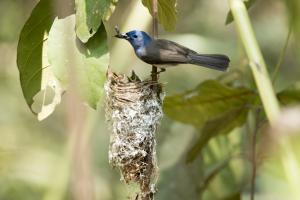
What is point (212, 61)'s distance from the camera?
297 cm

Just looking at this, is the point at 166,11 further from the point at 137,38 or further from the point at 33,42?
the point at 137,38

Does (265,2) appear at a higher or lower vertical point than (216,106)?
higher

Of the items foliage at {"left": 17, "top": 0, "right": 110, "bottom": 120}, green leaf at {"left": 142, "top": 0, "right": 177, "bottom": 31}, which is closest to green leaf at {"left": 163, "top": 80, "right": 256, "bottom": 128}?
green leaf at {"left": 142, "top": 0, "right": 177, "bottom": 31}

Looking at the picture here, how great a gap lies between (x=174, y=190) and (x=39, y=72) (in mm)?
1460

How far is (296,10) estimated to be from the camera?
896 millimetres

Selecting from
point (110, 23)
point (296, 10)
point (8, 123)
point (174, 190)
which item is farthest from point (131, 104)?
point (8, 123)

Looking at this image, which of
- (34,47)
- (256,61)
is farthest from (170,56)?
(256,61)

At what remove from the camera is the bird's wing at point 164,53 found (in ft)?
9.52

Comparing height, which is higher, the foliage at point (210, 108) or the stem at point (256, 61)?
the foliage at point (210, 108)

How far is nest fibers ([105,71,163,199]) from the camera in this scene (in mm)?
2580

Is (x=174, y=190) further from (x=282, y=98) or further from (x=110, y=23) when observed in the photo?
(x=110, y=23)

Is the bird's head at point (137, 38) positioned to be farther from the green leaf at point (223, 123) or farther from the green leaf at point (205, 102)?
the green leaf at point (223, 123)

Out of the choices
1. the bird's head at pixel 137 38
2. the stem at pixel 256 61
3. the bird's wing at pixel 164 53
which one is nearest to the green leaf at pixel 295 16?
the stem at pixel 256 61

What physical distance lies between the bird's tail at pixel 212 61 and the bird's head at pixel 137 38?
0.22 metres
